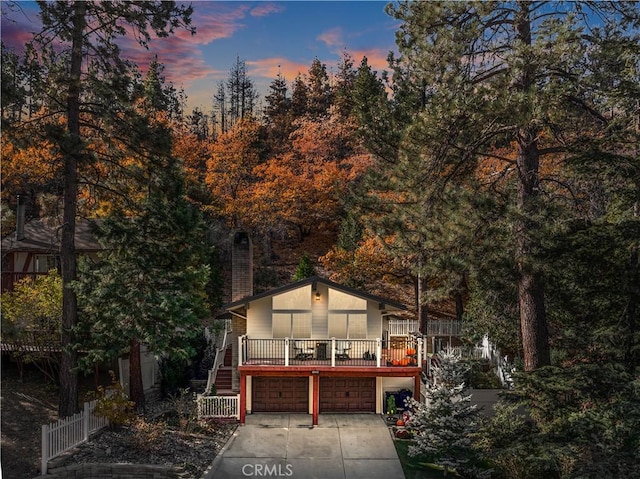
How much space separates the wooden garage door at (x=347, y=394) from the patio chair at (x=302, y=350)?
3.84ft

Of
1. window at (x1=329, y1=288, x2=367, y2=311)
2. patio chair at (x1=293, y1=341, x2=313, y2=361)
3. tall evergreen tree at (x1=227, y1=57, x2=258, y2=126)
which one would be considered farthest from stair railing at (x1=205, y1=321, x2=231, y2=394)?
tall evergreen tree at (x1=227, y1=57, x2=258, y2=126)

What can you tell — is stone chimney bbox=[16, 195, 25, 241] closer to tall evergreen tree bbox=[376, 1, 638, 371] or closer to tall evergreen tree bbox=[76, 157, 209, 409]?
tall evergreen tree bbox=[76, 157, 209, 409]

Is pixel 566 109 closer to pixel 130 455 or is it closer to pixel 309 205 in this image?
pixel 130 455

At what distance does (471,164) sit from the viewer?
43.1 feet

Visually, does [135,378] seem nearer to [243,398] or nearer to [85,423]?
[85,423]

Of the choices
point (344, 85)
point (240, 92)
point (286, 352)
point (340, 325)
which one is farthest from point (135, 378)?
point (344, 85)

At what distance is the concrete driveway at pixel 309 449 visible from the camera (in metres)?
12.6

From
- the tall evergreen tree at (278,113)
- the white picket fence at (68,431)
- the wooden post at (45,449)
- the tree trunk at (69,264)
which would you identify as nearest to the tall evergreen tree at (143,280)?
the tree trunk at (69,264)

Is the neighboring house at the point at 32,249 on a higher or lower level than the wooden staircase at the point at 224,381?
higher

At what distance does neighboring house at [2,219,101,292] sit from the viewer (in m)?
19.0

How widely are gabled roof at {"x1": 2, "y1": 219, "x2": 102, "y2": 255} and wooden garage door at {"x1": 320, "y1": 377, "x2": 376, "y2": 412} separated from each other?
10.0 m

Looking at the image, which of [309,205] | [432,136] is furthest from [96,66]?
[309,205]

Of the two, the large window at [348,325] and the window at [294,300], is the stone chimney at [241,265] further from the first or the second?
the large window at [348,325]

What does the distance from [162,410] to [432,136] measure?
1189cm
